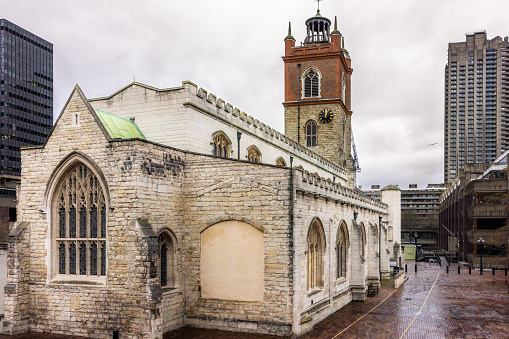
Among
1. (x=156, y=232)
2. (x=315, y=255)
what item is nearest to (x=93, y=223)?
(x=156, y=232)

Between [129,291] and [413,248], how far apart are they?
59.1 metres

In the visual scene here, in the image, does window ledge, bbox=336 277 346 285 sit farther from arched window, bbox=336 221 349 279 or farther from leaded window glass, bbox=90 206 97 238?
leaded window glass, bbox=90 206 97 238

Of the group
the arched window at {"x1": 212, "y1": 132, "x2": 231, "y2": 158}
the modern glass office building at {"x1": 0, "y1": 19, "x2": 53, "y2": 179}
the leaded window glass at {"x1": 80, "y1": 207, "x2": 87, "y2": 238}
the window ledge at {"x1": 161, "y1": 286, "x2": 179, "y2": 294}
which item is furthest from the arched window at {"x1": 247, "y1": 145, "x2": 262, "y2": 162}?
the modern glass office building at {"x1": 0, "y1": 19, "x2": 53, "y2": 179}

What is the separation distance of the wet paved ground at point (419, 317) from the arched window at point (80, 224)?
2819 mm

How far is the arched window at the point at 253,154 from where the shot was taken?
94.8 feet

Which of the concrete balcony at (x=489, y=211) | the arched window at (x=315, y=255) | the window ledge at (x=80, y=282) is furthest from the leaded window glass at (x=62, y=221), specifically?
the concrete balcony at (x=489, y=211)

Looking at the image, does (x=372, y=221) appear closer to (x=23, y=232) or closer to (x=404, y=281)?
(x=404, y=281)

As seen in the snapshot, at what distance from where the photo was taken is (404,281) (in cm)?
3900

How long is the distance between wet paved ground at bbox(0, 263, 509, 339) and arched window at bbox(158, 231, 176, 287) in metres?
2.12

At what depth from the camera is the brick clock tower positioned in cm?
4950

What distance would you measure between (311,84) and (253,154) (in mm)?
23471

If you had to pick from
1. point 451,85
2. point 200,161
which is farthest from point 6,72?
point 451,85

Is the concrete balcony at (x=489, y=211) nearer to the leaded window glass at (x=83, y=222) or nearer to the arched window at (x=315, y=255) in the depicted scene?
the arched window at (x=315, y=255)

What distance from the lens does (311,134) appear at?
50.0m
